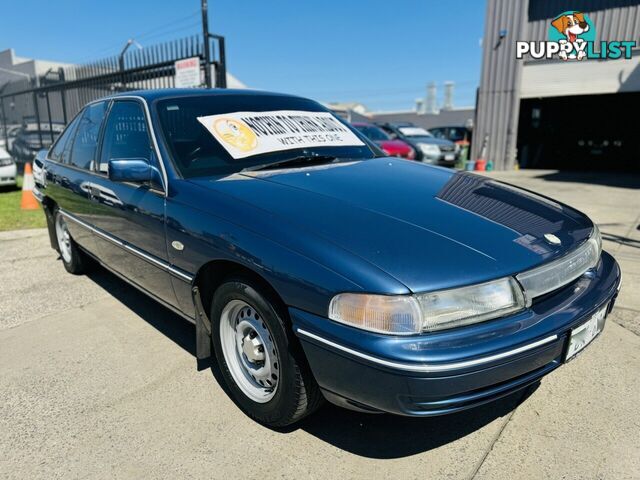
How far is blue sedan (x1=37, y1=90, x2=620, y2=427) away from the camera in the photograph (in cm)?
176

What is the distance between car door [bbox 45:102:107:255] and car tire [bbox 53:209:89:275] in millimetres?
237

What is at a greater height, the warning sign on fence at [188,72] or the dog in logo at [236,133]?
the warning sign on fence at [188,72]

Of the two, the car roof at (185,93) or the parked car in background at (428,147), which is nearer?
the car roof at (185,93)

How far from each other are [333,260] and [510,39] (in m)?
15.4

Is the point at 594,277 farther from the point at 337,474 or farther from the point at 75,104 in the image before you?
the point at 75,104

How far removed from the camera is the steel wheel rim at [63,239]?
15.1 feet

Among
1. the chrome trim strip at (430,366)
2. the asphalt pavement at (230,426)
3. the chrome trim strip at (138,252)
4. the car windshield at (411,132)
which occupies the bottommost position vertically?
the asphalt pavement at (230,426)

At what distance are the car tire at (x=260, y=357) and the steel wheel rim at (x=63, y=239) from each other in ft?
9.41

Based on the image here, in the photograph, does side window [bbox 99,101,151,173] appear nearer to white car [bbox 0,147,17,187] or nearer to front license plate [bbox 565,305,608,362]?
→ front license plate [bbox 565,305,608,362]

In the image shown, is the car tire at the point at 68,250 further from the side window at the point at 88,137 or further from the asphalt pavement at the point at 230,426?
the asphalt pavement at the point at 230,426

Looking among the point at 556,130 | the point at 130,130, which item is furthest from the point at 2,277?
the point at 556,130

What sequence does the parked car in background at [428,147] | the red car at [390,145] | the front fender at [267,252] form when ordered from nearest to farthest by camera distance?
the front fender at [267,252] → the red car at [390,145] → the parked car in background at [428,147]

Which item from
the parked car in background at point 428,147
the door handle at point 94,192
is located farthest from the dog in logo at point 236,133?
the parked car in background at point 428,147

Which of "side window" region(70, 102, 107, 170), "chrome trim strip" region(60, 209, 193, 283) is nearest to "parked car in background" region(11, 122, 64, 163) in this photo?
"side window" region(70, 102, 107, 170)
